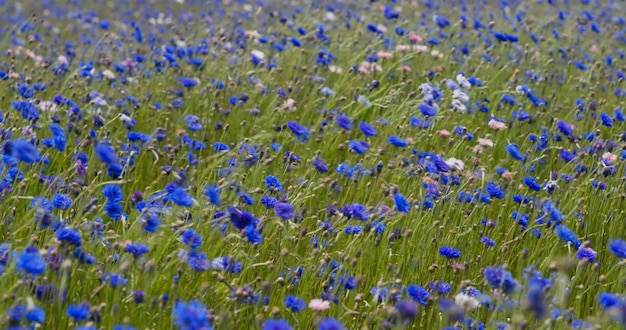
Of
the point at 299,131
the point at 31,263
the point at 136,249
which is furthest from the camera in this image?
the point at 299,131

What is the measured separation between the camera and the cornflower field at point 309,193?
2.21 metres

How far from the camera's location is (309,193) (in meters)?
3.09

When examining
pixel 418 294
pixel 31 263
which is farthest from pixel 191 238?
pixel 418 294

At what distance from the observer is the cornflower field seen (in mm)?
2213

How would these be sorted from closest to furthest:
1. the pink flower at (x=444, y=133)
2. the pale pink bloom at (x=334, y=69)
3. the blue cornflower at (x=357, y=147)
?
the blue cornflower at (x=357, y=147)
the pink flower at (x=444, y=133)
the pale pink bloom at (x=334, y=69)

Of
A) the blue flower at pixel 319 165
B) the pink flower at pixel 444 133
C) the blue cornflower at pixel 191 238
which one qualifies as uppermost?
the blue cornflower at pixel 191 238

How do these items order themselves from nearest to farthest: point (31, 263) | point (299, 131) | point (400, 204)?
point (31, 263) → point (400, 204) → point (299, 131)

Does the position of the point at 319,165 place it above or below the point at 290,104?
above

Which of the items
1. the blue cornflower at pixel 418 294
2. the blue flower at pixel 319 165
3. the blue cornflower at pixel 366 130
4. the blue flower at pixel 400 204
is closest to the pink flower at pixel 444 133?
the blue cornflower at pixel 366 130

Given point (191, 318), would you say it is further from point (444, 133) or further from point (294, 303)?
point (444, 133)

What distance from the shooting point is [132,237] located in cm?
240

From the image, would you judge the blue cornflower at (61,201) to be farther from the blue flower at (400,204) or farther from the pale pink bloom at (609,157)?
the pale pink bloom at (609,157)

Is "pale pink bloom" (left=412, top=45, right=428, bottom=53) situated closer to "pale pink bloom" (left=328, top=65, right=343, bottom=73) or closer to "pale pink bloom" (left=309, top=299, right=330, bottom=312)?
"pale pink bloom" (left=328, top=65, right=343, bottom=73)

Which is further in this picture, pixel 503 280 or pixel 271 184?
pixel 271 184
